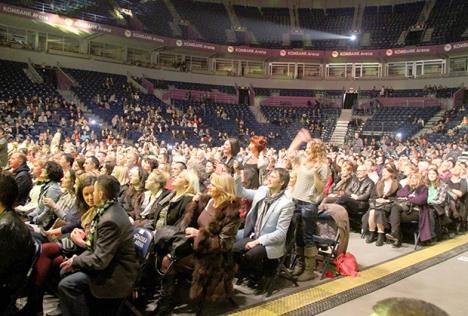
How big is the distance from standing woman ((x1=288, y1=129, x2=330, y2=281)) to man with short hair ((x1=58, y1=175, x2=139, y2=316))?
2185mm

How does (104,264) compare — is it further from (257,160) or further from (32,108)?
(32,108)

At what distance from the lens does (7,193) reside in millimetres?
3066

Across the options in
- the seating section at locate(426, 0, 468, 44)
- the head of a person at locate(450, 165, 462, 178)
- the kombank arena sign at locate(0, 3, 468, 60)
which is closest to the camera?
the head of a person at locate(450, 165, 462, 178)

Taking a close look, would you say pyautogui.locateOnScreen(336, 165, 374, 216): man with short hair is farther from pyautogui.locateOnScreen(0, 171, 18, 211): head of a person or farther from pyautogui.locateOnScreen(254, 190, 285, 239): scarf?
pyautogui.locateOnScreen(0, 171, 18, 211): head of a person

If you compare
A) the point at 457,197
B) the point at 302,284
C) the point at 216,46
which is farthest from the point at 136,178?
the point at 216,46

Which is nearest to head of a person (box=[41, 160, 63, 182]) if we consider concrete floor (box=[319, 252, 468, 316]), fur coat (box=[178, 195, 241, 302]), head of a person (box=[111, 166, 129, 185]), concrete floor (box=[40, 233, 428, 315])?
head of a person (box=[111, 166, 129, 185])

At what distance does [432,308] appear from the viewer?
1.17m

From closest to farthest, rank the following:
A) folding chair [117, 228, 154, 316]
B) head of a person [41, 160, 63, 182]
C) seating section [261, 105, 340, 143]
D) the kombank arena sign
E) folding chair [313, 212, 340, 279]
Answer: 1. folding chair [117, 228, 154, 316]
2. head of a person [41, 160, 63, 182]
3. folding chair [313, 212, 340, 279]
4. the kombank arena sign
5. seating section [261, 105, 340, 143]

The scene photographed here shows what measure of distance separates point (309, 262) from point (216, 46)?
25.5 meters

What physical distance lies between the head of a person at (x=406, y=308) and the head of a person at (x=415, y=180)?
6023 mm

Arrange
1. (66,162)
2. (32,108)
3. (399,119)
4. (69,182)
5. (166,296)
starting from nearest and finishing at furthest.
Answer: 1. (166,296)
2. (69,182)
3. (66,162)
4. (32,108)
5. (399,119)

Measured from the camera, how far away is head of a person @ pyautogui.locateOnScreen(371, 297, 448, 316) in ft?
3.79

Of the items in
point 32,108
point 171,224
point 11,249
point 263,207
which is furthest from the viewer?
point 32,108

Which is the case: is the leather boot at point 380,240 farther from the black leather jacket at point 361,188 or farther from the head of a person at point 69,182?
the head of a person at point 69,182
